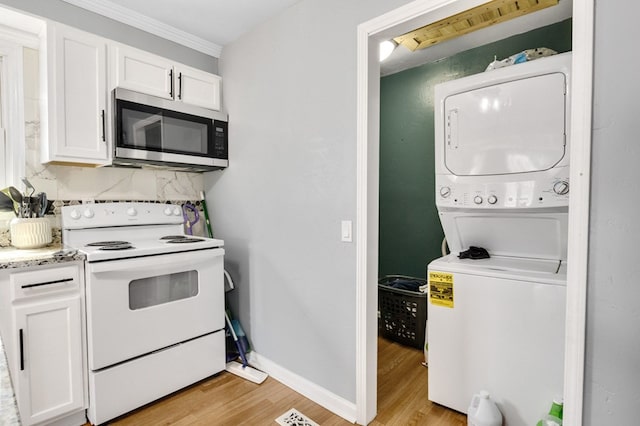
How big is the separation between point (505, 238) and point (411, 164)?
53.7 inches

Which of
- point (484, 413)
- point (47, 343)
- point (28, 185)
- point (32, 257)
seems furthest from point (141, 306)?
point (484, 413)

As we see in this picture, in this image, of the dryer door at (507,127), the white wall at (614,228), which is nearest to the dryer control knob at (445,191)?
the dryer door at (507,127)

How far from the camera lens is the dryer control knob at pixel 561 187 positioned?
5.28ft

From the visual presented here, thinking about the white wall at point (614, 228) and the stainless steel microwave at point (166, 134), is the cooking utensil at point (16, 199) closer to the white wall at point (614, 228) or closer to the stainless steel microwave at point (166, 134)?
the stainless steel microwave at point (166, 134)

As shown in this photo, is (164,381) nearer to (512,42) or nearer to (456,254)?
(456,254)

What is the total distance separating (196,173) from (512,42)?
2768mm

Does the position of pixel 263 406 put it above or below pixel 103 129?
below

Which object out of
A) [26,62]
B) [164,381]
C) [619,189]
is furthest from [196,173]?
[619,189]

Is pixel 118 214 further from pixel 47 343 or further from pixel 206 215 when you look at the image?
pixel 47 343

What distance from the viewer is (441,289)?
189 cm

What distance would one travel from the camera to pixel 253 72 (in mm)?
2377

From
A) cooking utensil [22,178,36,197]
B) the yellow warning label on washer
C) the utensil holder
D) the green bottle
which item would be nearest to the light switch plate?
the yellow warning label on washer

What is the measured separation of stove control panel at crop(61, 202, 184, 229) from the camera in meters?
2.08

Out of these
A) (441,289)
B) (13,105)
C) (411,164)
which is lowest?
(441,289)
